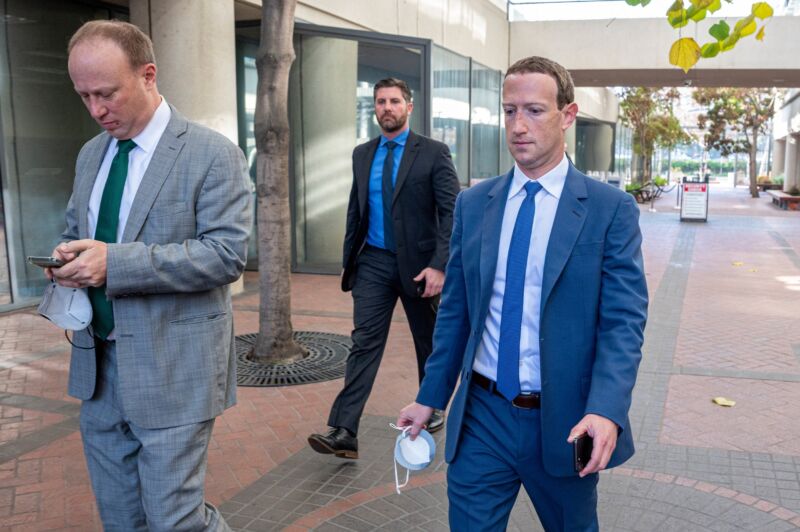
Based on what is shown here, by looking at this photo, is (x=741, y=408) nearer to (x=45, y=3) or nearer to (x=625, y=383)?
(x=625, y=383)

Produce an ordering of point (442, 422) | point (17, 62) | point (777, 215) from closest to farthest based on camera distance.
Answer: point (442, 422)
point (17, 62)
point (777, 215)

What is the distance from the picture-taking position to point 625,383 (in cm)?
214

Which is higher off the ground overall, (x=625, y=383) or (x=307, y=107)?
(x=307, y=107)

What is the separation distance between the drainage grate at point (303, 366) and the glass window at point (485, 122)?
31.4 feet

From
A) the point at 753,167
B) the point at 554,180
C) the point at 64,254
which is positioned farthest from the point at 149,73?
the point at 753,167

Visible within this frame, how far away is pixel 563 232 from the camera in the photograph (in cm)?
222

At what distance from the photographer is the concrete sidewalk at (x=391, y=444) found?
3861 millimetres

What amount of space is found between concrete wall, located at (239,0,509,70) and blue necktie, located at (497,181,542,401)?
27.9 feet

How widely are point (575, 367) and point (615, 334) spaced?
142mm

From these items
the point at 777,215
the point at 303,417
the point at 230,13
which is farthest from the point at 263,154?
the point at 777,215

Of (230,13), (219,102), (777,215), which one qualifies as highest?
(230,13)

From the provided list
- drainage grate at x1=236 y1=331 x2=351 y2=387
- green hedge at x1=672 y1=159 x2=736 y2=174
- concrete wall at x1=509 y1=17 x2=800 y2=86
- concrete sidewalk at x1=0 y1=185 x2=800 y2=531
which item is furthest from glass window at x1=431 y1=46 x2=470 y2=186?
green hedge at x1=672 y1=159 x2=736 y2=174

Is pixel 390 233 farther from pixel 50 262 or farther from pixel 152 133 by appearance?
pixel 50 262

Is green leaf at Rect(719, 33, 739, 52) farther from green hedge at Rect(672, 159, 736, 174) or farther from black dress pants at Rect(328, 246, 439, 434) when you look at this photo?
green hedge at Rect(672, 159, 736, 174)
